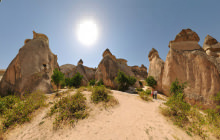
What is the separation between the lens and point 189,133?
2.66 meters

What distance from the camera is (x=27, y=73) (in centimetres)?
923

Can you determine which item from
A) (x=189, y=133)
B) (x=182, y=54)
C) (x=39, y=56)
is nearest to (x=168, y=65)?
(x=182, y=54)

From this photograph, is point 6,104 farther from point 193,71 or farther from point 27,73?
point 193,71

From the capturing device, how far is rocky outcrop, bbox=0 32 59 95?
888 cm

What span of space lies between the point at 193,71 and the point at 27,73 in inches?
873

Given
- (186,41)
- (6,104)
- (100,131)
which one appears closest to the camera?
(100,131)

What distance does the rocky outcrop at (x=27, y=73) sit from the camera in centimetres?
888

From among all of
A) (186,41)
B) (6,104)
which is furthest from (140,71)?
(6,104)

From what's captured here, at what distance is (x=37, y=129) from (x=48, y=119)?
0.42 metres

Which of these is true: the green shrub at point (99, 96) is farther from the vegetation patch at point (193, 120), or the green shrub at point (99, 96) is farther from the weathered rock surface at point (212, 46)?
the weathered rock surface at point (212, 46)

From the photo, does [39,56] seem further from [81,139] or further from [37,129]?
[81,139]

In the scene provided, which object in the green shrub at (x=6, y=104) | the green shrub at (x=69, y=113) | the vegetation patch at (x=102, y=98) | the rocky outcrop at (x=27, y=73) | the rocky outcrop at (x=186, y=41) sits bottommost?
the green shrub at (x=6, y=104)

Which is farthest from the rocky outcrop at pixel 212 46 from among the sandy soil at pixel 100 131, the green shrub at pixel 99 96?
the green shrub at pixel 99 96

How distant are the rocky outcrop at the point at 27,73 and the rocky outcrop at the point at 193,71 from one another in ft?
60.0
